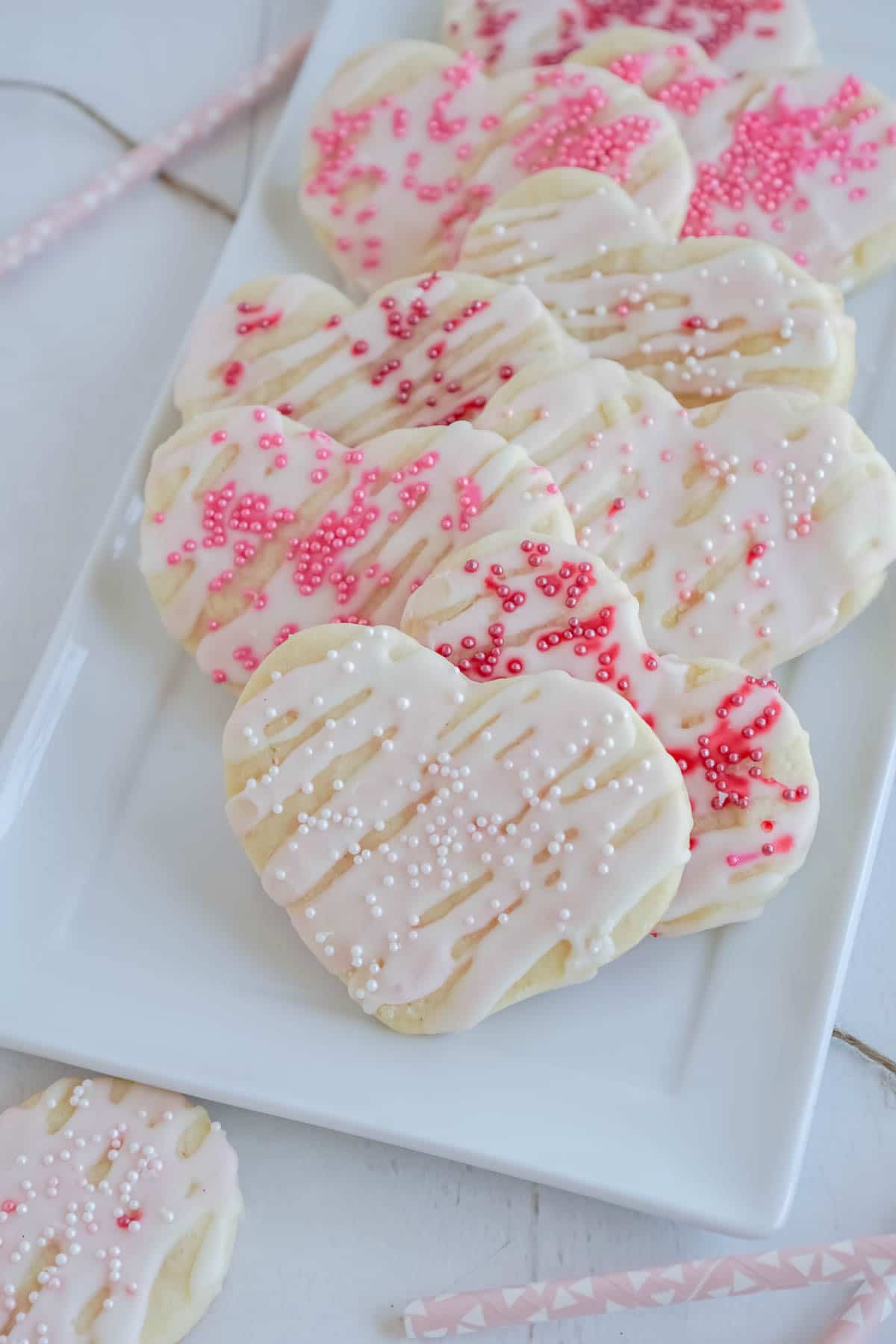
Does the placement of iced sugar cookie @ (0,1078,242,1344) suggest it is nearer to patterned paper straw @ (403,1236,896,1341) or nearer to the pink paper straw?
patterned paper straw @ (403,1236,896,1341)

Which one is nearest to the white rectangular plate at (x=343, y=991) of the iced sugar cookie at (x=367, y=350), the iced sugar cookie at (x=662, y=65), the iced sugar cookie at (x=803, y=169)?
the iced sugar cookie at (x=367, y=350)

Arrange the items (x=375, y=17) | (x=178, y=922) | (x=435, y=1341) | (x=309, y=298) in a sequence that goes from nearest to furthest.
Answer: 1. (x=435, y=1341)
2. (x=178, y=922)
3. (x=309, y=298)
4. (x=375, y=17)

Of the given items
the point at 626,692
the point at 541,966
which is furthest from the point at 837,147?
the point at 541,966

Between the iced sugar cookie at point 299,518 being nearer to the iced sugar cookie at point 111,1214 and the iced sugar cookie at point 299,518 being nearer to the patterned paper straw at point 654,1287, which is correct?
the iced sugar cookie at point 111,1214

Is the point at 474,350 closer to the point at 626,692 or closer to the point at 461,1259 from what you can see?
the point at 626,692

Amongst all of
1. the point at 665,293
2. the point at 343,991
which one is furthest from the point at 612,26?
the point at 343,991

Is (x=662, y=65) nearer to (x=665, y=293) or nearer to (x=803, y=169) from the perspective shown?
(x=803, y=169)
